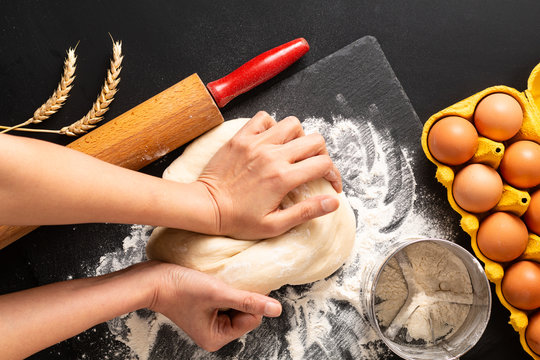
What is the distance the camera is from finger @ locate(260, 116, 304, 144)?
1.18 meters

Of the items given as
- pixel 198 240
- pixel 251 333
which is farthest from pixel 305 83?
pixel 251 333

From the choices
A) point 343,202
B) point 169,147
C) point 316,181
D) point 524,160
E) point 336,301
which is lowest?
point 336,301

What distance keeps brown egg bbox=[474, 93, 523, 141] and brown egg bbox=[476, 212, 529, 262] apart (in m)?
0.23

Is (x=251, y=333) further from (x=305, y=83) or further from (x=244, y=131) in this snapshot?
(x=305, y=83)

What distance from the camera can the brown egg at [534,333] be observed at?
1.26 meters

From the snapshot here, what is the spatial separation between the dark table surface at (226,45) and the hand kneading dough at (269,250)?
0.97 feet

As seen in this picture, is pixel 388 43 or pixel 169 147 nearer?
pixel 169 147

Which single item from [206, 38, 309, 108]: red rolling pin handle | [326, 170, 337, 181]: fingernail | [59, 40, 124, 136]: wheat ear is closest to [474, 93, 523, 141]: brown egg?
[326, 170, 337, 181]: fingernail

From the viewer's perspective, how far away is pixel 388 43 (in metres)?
1.43

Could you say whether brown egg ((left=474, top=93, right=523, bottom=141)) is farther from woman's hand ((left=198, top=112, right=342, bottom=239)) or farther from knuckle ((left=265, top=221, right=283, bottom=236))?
knuckle ((left=265, top=221, right=283, bottom=236))

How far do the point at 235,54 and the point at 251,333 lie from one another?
2.79 ft

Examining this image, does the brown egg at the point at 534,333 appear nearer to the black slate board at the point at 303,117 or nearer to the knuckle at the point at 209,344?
the black slate board at the point at 303,117

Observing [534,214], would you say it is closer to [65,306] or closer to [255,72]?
[255,72]

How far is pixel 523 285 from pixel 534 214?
202 mm
